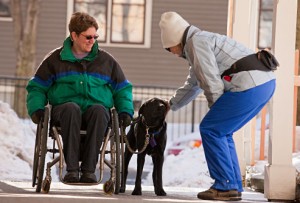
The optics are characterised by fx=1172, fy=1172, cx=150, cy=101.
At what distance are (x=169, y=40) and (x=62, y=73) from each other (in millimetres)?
833

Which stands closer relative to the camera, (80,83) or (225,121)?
(225,121)

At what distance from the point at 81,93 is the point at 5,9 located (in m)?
19.4

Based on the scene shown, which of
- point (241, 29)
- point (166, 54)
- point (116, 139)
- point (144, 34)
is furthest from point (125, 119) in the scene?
point (144, 34)

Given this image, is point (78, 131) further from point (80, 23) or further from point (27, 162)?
point (27, 162)

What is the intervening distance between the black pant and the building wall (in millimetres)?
18470

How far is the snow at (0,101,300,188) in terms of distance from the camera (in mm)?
14279

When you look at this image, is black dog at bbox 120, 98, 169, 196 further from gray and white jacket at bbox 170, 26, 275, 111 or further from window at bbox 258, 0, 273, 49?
window at bbox 258, 0, 273, 49

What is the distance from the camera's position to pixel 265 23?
91.0 feet

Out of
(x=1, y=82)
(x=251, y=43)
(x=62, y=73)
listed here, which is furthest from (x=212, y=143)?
(x=1, y=82)

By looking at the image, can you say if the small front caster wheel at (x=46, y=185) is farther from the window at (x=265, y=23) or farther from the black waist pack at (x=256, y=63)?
the window at (x=265, y=23)

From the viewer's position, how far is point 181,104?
8812mm

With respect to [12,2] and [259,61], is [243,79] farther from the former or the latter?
[12,2]

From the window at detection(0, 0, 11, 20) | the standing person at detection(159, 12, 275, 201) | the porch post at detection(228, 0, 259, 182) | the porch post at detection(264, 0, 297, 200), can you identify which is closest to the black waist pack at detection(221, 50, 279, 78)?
the standing person at detection(159, 12, 275, 201)

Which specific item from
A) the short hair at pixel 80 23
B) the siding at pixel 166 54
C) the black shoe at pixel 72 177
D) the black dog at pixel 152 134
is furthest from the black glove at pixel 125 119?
the siding at pixel 166 54
